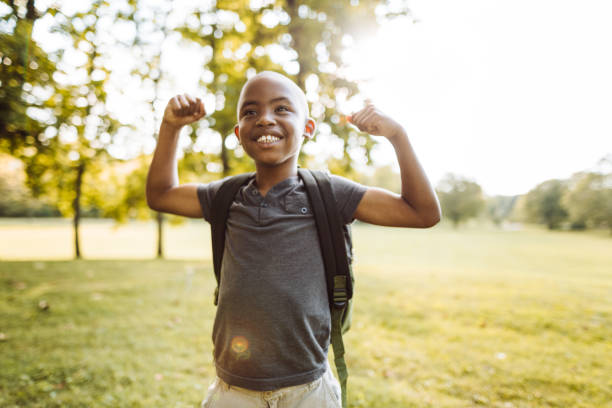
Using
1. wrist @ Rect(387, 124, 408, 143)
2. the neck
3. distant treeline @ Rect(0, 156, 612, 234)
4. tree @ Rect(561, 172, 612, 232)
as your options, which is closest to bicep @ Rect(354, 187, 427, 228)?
wrist @ Rect(387, 124, 408, 143)

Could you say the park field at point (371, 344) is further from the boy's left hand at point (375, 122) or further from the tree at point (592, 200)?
the tree at point (592, 200)

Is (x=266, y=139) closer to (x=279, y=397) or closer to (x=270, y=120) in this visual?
(x=270, y=120)

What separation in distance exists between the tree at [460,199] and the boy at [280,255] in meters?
70.4

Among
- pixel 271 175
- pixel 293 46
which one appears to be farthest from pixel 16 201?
pixel 271 175

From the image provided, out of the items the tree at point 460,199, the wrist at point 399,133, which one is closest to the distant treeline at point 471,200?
the tree at point 460,199

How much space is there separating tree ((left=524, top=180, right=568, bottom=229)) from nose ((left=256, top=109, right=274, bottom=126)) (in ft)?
243

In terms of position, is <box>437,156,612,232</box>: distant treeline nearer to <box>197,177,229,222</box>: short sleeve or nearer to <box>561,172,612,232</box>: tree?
<box>561,172,612,232</box>: tree

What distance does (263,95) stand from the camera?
1611 mm

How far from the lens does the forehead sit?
1613 mm

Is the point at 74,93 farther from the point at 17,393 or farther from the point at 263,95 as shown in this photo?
the point at 263,95

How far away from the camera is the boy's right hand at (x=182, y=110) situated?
1741 mm

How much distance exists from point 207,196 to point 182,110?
47 centimetres

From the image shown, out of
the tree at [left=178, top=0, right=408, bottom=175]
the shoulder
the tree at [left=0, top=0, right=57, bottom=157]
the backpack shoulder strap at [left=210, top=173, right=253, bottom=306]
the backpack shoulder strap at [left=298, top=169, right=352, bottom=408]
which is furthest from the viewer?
the tree at [left=178, top=0, right=408, bottom=175]

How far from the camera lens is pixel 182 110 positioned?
176 cm
